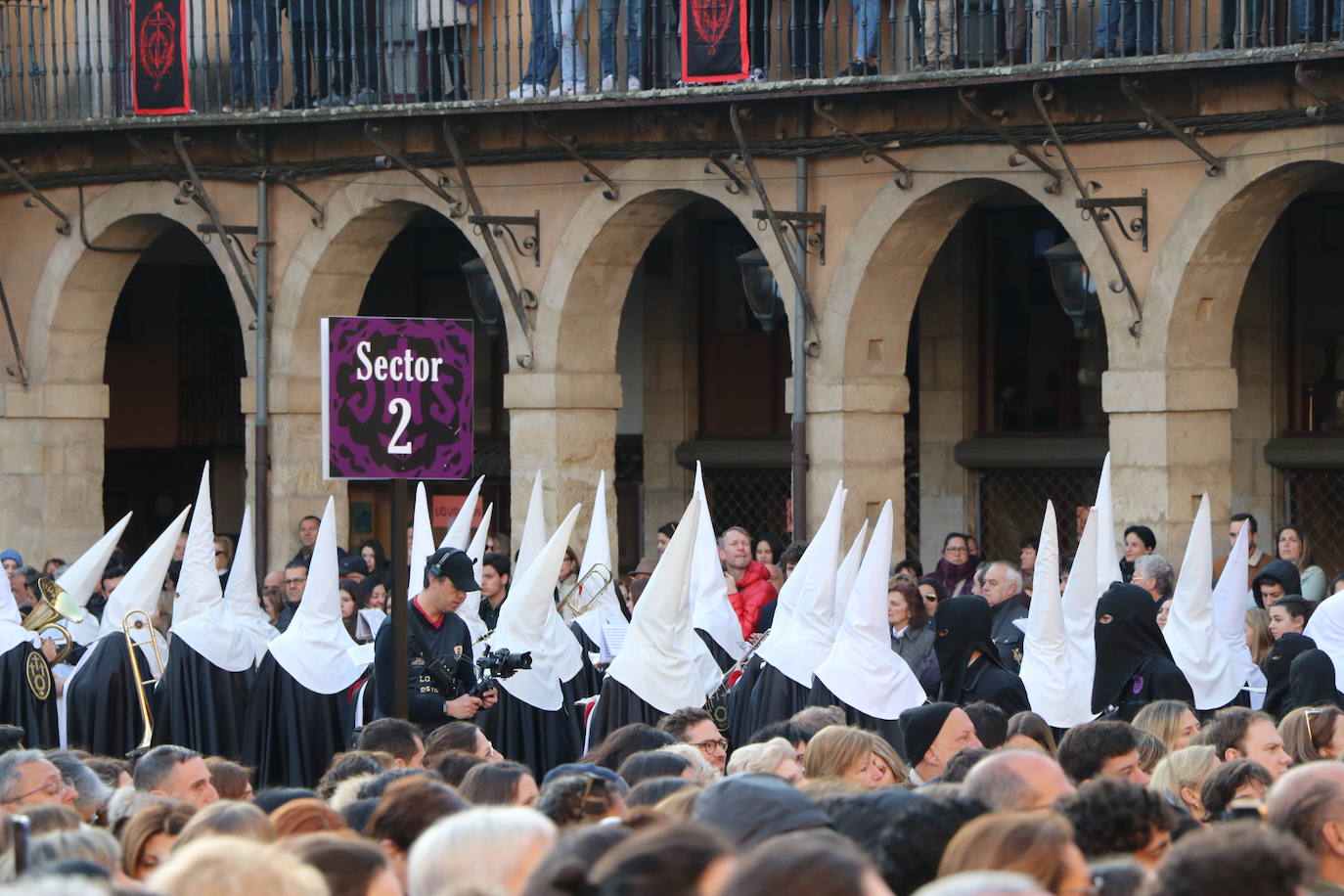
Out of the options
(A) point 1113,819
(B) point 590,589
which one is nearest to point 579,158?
(B) point 590,589

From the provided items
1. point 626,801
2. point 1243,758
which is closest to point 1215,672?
point 1243,758

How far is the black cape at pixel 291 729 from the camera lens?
12.0 meters

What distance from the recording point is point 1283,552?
13.4 meters

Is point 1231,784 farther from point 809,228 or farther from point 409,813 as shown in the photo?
point 809,228

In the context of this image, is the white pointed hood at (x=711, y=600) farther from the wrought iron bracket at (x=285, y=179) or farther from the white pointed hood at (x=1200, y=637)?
the wrought iron bracket at (x=285, y=179)

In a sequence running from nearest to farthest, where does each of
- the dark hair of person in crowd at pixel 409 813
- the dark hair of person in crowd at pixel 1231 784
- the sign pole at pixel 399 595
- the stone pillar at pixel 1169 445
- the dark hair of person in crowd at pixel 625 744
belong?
the dark hair of person in crowd at pixel 409 813, the dark hair of person in crowd at pixel 1231 784, the dark hair of person in crowd at pixel 625 744, the sign pole at pixel 399 595, the stone pillar at pixel 1169 445

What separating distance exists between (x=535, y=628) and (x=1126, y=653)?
286 centimetres

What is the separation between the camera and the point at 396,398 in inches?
355

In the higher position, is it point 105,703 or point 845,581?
point 845,581

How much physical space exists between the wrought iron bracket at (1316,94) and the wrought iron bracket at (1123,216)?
4.01 feet

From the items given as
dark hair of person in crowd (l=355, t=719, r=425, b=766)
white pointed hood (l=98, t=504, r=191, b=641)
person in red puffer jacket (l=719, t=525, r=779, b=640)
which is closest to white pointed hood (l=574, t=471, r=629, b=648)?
person in red puffer jacket (l=719, t=525, r=779, b=640)

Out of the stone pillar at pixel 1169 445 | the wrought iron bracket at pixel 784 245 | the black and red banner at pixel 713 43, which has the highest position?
the black and red banner at pixel 713 43

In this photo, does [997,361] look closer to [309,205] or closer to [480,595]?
[309,205]

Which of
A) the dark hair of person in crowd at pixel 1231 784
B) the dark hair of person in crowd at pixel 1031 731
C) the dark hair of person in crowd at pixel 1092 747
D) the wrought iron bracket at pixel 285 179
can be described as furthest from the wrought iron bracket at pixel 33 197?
the dark hair of person in crowd at pixel 1231 784
